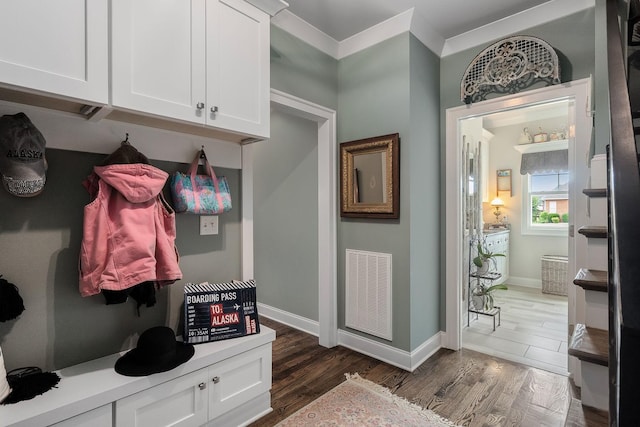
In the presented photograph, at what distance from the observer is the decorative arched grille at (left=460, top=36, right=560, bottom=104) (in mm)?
2367

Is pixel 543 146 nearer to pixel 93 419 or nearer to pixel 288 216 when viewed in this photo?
pixel 288 216

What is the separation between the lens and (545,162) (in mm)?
5035

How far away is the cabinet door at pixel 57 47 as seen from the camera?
1.11 meters

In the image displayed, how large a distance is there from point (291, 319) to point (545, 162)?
15.1ft

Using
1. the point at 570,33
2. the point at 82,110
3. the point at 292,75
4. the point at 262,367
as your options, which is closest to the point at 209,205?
the point at 82,110

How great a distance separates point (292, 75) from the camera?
2564 mm

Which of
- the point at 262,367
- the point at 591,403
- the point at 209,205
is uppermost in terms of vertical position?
the point at 209,205

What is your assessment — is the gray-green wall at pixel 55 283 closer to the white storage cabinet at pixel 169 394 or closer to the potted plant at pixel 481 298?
the white storage cabinet at pixel 169 394

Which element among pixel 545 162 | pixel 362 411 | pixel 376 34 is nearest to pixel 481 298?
pixel 362 411

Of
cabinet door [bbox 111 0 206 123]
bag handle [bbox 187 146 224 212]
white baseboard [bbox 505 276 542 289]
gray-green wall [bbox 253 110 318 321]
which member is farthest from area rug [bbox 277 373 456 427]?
white baseboard [bbox 505 276 542 289]

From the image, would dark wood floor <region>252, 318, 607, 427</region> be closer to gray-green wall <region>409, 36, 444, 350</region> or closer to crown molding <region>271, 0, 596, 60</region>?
gray-green wall <region>409, 36, 444, 350</region>

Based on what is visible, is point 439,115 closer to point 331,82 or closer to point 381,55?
point 381,55

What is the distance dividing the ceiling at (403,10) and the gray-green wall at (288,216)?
0.93 m

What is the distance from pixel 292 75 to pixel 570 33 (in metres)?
2.06
